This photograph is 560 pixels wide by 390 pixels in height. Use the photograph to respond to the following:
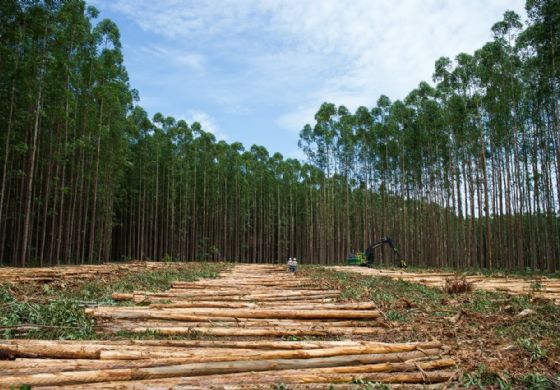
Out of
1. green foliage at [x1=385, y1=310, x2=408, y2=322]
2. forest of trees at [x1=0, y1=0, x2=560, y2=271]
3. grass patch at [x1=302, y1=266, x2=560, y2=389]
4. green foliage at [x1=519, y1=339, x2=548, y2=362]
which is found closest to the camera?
grass patch at [x1=302, y1=266, x2=560, y2=389]

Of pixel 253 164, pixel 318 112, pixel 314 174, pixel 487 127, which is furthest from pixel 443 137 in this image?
pixel 253 164

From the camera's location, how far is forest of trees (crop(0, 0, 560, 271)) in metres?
19.5

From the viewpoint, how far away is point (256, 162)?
49406 mm

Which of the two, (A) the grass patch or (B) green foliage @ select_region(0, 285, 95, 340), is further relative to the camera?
(B) green foliage @ select_region(0, 285, 95, 340)

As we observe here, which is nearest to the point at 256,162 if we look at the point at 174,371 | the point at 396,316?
the point at 396,316

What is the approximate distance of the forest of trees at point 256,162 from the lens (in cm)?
1947

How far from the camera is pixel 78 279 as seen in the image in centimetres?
1118

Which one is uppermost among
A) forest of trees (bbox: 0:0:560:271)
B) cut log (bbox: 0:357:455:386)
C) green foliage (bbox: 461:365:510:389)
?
forest of trees (bbox: 0:0:560:271)

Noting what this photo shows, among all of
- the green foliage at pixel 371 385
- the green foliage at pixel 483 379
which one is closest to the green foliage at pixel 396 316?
the green foliage at pixel 483 379

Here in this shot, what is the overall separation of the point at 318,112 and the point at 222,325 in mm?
36084

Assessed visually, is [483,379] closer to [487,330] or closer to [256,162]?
[487,330]

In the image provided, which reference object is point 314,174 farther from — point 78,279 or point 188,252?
point 78,279

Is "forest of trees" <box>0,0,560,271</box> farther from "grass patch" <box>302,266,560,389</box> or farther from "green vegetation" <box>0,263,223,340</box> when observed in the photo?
"grass patch" <box>302,266,560,389</box>

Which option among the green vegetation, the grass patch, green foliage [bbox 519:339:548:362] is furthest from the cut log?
the green vegetation
